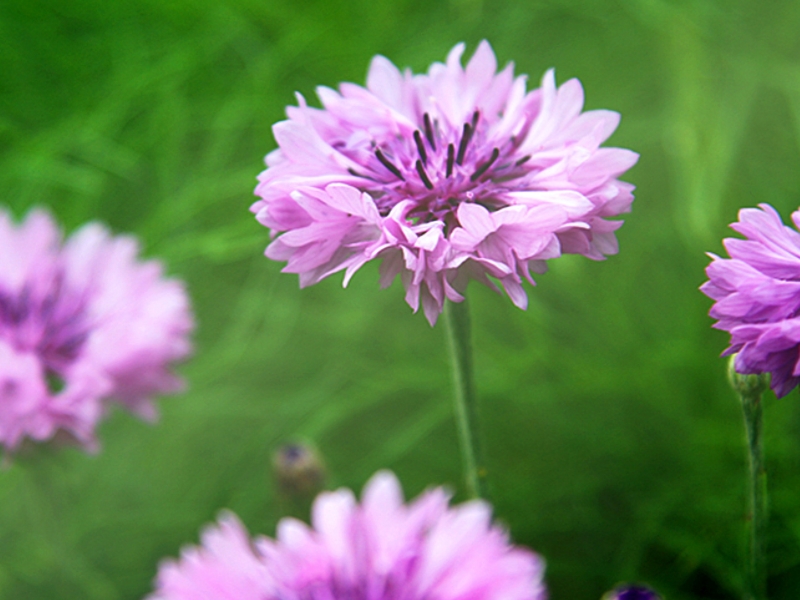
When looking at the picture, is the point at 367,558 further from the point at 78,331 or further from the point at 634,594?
the point at 78,331

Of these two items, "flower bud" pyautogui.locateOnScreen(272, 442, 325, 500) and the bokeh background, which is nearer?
"flower bud" pyautogui.locateOnScreen(272, 442, 325, 500)

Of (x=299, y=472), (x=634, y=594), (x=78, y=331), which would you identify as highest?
(x=78, y=331)

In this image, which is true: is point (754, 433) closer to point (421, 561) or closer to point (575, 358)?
point (421, 561)

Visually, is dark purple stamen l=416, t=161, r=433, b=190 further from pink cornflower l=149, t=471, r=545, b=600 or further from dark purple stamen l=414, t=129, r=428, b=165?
pink cornflower l=149, t=471, r=545, b=600

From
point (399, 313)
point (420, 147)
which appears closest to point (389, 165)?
point (420, 147)

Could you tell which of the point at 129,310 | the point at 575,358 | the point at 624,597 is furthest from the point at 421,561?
the point at 575,358

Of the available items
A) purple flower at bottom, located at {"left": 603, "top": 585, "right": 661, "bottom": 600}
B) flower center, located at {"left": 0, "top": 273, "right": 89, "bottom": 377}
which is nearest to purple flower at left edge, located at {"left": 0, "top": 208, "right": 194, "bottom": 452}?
flower center, located at {"left": 0, "top": 273, "right": 89, "bottom": 377}

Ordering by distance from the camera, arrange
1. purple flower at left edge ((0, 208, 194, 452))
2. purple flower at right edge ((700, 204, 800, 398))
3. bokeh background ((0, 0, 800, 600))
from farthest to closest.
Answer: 1. bokeh background ((0, 0, 800, 600))
2. purple flower at left edge ((0, 208, 194, 452))
3. purple flower at right edge ((700, 204, 800, 398))
